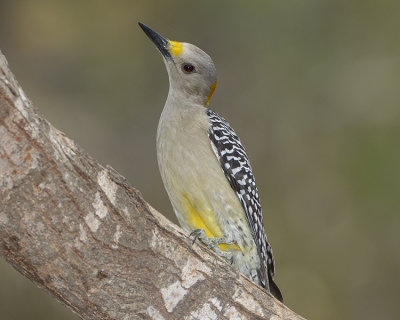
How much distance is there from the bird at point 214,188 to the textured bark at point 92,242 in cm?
119

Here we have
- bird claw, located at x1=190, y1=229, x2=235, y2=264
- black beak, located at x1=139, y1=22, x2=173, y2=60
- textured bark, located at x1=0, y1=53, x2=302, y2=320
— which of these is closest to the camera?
textured bark, located at x1=0, y1=53, x2=302, y2=320

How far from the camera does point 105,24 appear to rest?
30.3 feet

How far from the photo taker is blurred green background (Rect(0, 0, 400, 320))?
816 cm

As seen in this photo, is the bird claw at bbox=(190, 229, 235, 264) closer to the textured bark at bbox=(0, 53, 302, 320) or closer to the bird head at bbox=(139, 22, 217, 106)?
the textured bark at bbox=(0, 53, 302, 320)

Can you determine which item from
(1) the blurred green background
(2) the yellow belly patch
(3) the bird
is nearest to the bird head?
(3) the bird

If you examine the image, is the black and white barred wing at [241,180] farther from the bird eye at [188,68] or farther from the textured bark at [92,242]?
the textured bark at [92,242]

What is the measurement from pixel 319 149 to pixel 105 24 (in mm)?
3578

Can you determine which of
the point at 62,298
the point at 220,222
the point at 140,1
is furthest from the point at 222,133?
the point at 140,1

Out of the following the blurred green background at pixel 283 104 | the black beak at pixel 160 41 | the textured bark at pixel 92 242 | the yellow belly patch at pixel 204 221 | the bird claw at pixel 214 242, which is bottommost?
the textured bark at pixel 92 242

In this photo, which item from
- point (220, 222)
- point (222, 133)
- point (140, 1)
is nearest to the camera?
point (220, 222)

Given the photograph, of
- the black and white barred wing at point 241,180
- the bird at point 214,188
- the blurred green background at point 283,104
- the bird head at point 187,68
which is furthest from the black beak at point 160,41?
the blurred green background at point 283,104

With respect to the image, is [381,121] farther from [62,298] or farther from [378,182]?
[62,298]

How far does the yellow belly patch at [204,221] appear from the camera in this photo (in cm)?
472

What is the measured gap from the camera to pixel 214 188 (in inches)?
189
